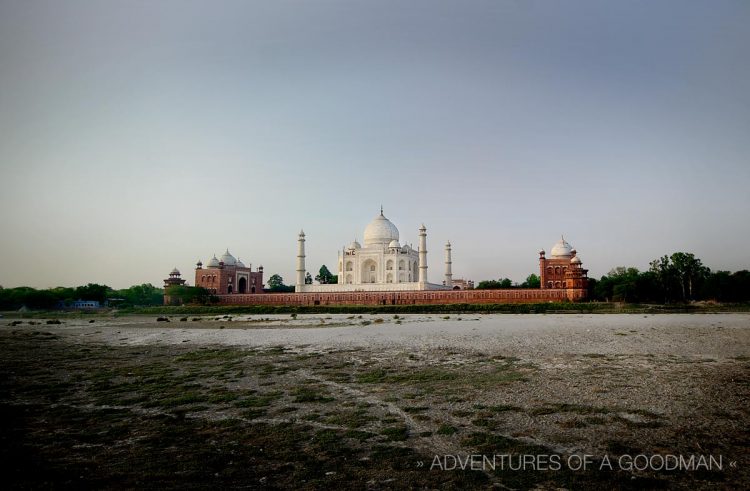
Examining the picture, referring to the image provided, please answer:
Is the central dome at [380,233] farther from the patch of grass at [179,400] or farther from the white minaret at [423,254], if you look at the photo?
the patch of grass at [179,400]

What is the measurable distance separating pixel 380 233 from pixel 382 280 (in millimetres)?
5919

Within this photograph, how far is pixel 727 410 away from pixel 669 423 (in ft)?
4.05

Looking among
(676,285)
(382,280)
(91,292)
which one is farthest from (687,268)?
(91,292)

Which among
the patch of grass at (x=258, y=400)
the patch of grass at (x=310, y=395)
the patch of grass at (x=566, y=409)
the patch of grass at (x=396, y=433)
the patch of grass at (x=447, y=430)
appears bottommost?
the patch of grass at (x=396, y=433)

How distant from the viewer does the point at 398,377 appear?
9.91 m

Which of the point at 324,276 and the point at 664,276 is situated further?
the point at 324,276

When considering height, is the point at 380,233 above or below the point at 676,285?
above

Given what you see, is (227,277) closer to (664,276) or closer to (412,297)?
(412,297)

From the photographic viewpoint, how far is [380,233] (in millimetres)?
56156

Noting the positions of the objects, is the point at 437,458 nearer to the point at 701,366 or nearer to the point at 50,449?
the point at 50,449

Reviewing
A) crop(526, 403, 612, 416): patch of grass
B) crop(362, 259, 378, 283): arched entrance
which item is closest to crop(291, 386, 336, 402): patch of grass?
crop(526, 403, 612, 416): patch of grass

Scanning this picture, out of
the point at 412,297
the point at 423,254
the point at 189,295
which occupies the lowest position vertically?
the point at 412,297

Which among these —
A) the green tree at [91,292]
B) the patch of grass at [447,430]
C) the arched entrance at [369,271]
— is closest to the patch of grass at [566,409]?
the patch of grass at [447,430]

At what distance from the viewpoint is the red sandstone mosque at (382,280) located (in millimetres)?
40719
